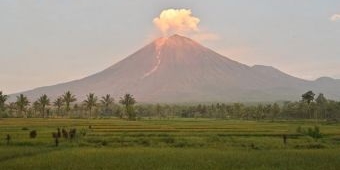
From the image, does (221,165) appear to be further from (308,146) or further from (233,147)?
(308,146)

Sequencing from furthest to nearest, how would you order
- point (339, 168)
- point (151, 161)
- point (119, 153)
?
1. point (119, 153)
2. point (151, 161)
3. point (339, 168)

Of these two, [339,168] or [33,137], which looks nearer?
[339,168]

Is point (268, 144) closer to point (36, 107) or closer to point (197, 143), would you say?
point (197, 143)

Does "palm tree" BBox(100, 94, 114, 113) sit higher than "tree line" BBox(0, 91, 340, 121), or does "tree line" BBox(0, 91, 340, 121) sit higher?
"palm tree" BBox(100, 94, 114, 113)

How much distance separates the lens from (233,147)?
34375mm

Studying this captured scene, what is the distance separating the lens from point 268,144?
3594 cm

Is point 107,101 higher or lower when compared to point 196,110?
higher

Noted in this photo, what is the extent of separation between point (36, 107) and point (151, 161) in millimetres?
94572

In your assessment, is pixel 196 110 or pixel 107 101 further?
pixel 196 110

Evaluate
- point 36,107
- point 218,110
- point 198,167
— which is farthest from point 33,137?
point 218,110

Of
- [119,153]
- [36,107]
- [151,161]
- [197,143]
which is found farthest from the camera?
[36,107]

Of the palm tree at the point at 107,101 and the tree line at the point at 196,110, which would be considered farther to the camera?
the palm tree at the point at 107,101

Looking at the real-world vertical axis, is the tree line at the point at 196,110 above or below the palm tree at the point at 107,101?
below

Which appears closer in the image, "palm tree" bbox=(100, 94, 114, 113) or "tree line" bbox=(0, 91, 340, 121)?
"tree line" bbox=(0, 91, 340, 121)
